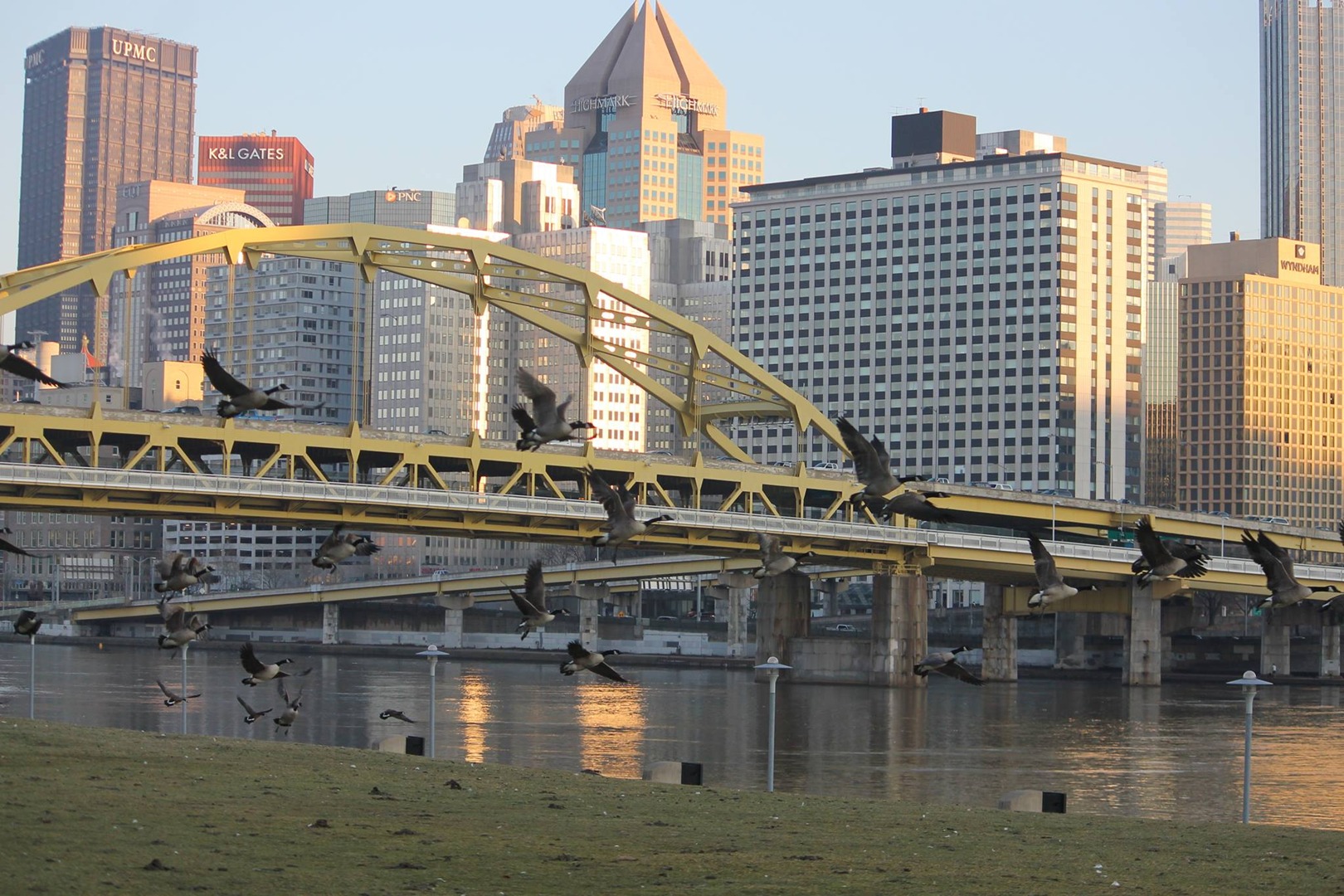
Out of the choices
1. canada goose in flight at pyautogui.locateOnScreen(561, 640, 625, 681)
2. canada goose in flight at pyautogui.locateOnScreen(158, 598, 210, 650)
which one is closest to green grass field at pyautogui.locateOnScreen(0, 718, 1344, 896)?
canada goose in flight at pyautogui.locateOnScreen(561, 640, 625, 681)

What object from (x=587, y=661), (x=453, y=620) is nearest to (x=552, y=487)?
(x=587, y=661)

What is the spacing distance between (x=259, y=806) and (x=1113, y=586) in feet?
385

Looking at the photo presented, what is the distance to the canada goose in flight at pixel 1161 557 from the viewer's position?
35219 mm

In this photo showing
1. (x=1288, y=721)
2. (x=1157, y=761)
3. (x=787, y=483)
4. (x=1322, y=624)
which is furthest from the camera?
(x=1322, y=624)

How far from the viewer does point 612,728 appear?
80312 mm

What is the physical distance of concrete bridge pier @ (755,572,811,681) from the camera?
454 ft

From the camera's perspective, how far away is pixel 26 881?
25.3 meters

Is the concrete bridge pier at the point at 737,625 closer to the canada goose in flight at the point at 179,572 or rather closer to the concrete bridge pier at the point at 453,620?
the concrete bridge pier at the point at 453,620

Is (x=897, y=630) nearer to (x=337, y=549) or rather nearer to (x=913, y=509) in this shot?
(x=337, y=549)

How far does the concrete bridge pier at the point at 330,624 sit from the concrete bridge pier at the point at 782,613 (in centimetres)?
6590

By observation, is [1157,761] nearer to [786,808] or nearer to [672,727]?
[672,727]

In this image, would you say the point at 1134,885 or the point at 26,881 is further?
the point at 1134,885

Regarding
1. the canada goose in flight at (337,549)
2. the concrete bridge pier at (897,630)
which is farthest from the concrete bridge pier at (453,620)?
the canada goose in flight at (337,549)

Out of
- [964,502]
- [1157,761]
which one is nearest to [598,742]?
[1157,761]
